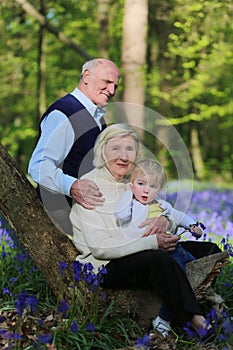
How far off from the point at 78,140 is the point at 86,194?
488 millimetres

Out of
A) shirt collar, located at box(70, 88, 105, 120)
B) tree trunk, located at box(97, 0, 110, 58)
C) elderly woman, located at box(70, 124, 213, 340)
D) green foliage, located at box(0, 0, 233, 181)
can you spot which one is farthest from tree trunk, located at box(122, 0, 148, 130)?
elderly woman, located at box(70, 124, 213, 340)

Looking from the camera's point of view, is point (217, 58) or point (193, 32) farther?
point (217, 58)

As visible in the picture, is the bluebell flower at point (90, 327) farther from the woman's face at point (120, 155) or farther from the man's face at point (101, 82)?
the man's face at point (101, 82)

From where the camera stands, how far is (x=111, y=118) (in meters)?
4.55

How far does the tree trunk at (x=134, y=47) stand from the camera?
9320 millimetres

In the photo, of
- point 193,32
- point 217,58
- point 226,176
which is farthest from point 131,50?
point 226,176

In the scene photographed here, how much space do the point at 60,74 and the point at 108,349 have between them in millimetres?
16996

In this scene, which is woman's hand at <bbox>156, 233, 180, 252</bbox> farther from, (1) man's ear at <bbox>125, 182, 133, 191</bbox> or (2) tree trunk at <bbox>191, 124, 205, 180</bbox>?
(2) tree trunk at <bbox>191, 124, 205, 180</bbox>

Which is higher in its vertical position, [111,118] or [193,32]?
[193,32]

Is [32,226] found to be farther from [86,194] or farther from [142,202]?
[142,202]

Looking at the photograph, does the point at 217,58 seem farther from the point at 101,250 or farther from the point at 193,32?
the point at 101,250

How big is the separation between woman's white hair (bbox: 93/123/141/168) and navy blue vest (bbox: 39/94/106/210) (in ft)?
0.77

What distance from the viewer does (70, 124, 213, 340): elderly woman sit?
3.64 m

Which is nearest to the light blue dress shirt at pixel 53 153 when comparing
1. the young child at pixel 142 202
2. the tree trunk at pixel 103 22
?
the young child at pixel 142 202
